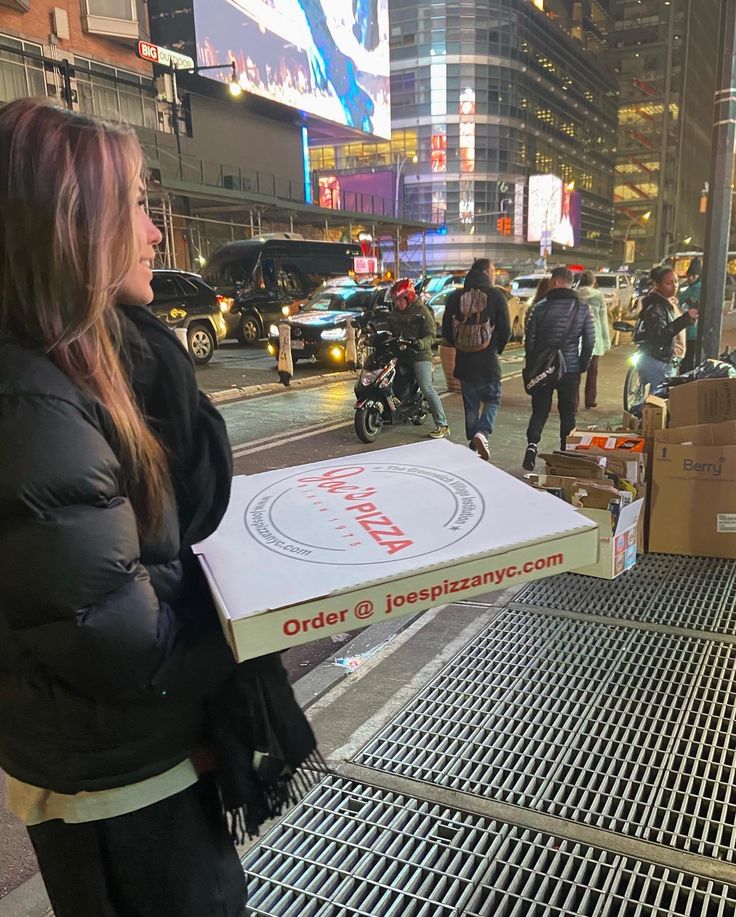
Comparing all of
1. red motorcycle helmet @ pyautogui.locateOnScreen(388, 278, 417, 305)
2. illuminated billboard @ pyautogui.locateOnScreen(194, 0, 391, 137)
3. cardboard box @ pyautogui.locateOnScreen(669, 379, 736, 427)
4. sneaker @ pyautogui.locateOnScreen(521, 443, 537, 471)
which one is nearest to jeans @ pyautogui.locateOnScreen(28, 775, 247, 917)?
cardboard box @ pyautogui.locateOnScreen(669, 379, 736, 427)

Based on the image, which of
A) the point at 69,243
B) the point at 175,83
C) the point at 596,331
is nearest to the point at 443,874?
the point at 69,243

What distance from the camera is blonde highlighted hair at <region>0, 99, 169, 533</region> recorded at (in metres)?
1.08

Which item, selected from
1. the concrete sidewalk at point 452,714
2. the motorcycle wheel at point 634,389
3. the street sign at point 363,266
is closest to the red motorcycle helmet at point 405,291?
the motorcycle wheel at point 634,389

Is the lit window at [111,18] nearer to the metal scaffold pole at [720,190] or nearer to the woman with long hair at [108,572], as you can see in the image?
the metal scaffold pole at [720,190]

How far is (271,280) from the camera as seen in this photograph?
21281 millimetres

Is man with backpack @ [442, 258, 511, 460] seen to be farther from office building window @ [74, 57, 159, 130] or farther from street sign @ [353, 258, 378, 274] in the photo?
office building window @ [74, 57, 159, 130]

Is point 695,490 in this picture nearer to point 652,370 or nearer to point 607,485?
point 607,485

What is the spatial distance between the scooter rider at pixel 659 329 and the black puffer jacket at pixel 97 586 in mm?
6991

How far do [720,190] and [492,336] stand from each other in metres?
3.07

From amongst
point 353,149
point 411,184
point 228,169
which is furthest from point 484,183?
point 228,169

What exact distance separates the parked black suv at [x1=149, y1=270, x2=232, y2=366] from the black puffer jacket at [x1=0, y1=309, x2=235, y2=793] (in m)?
14.4

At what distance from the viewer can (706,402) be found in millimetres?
4836

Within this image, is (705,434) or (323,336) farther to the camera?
(323,336)

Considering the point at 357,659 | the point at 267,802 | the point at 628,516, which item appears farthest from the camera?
the point at 628,516
